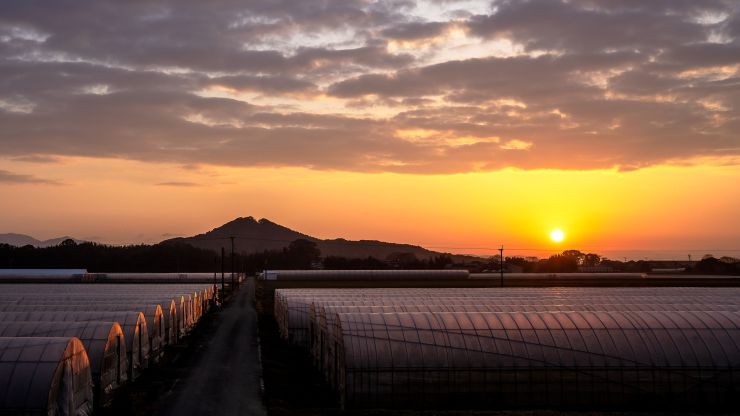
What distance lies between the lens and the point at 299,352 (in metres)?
46.6

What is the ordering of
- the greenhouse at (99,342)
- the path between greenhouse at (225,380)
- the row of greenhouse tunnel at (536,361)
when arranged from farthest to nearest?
the greenhouse at (99,342) → the path between greenhouse at (225,380) → the row of greenhouse tunnel at (536,361)

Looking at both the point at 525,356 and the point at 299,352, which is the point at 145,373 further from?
the point at 525,356

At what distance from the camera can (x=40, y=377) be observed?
21.2 metres

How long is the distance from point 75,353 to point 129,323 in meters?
11.8

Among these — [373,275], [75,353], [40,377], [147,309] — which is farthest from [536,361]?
[373,275]

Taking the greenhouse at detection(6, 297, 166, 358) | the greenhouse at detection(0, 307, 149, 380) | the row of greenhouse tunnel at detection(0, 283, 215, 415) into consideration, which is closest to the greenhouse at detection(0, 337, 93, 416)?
the row of greenhouse tunnel at detection(0, 283, 215, 415)

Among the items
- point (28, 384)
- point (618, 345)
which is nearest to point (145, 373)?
point (28, 384)

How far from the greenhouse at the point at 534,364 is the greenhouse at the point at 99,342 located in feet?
29.8

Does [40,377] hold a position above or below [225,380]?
above

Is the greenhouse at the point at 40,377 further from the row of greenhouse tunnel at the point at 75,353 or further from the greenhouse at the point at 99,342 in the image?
the greenhouse at the point at 99,342

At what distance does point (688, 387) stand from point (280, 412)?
14.9 meters

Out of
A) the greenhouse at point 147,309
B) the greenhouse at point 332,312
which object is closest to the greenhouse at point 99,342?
the greenhouse at point 147,309

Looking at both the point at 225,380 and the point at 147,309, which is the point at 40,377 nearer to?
the point at 225,380

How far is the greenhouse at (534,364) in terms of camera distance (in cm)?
2661
